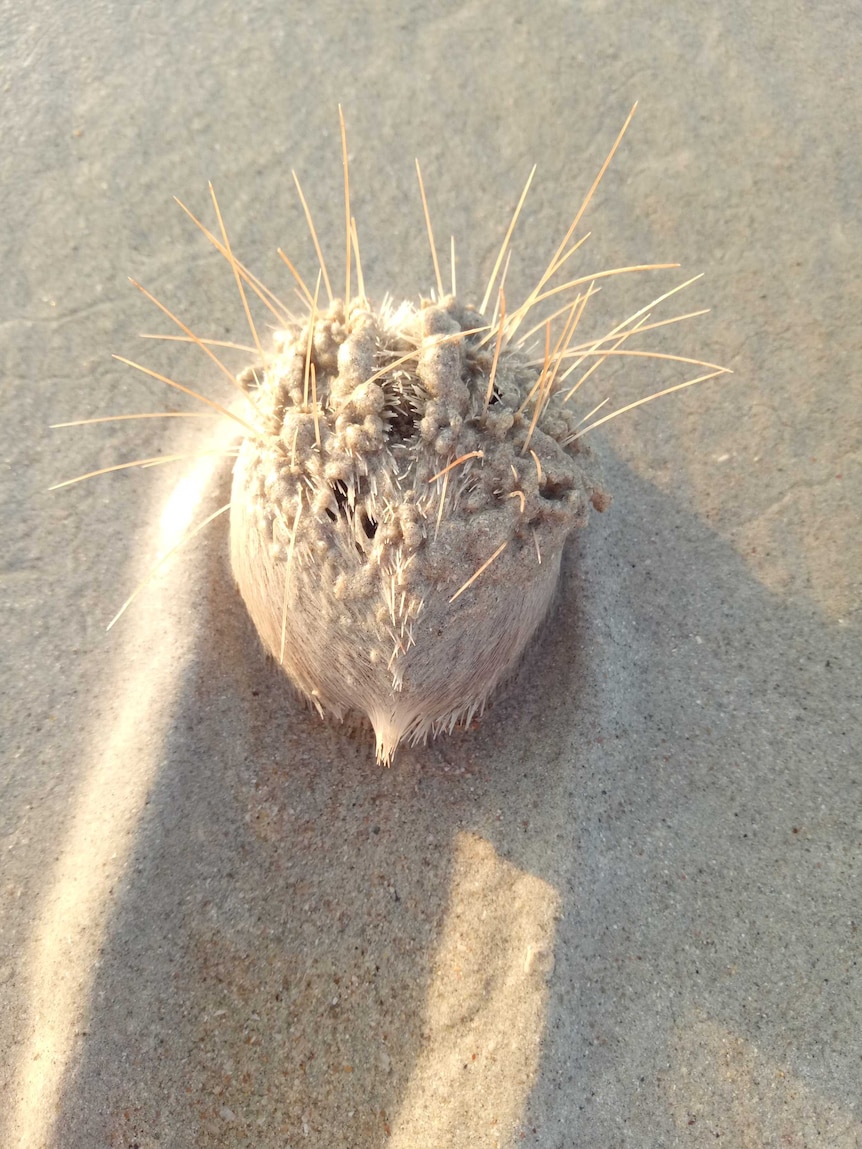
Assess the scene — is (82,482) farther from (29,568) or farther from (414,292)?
(414,292)

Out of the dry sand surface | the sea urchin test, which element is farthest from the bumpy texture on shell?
the dry sand surface

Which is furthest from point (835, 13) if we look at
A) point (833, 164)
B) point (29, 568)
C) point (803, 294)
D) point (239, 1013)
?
point (239, 1013)

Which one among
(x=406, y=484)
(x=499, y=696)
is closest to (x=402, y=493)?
(x=406, y=484)

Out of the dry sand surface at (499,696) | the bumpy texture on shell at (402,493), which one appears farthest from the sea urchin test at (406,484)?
the dry sand surface at (499,696)

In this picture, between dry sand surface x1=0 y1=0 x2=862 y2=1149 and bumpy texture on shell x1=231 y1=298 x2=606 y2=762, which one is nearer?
bumpy texture on shell x1=231 y1=298 x2=606 y2=762

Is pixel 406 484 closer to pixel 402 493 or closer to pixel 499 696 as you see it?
pixel 402 493

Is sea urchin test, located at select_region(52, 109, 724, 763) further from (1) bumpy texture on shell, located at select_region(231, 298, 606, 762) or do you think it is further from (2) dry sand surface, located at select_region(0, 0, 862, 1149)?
(2) dry sand surface, located at select_region(0, 0, 862, 1149)
